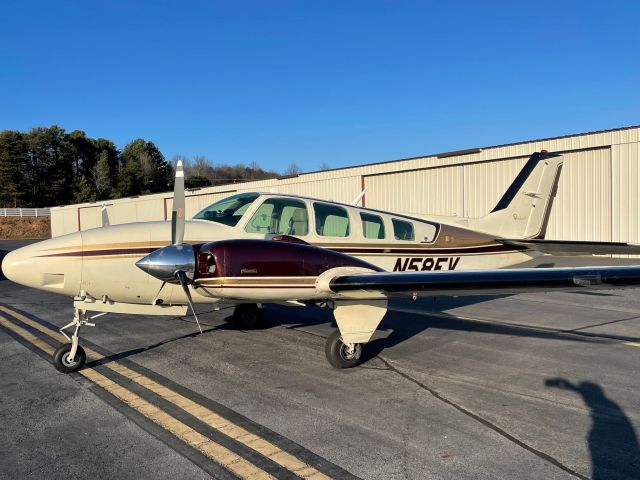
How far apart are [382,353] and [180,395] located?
116 inches

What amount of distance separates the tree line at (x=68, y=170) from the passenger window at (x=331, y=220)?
63060 millimetres

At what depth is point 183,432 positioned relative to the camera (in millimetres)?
4398

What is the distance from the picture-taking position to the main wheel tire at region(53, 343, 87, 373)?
632cm

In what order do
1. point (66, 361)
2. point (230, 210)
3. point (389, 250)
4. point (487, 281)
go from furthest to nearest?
point (389, 250)
point (230, 210)
point (66, 361)
point (487, 281)

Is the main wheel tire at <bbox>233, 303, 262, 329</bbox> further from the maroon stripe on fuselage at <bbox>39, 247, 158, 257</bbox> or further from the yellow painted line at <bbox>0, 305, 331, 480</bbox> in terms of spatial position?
the maroon stripe on fuselage at <bbox>39, 247, 158, 257</bbox>

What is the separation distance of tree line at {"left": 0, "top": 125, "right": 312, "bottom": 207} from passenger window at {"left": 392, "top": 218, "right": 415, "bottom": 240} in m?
62.7

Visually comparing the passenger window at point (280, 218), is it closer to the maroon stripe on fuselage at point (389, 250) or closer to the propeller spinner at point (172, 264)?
the maroon stripe on fuselage at point (389, 250)

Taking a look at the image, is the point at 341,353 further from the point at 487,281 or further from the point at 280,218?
the point at 280,218

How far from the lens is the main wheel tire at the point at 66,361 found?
20.7 ft

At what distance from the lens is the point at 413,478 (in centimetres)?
357

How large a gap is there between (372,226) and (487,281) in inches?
130

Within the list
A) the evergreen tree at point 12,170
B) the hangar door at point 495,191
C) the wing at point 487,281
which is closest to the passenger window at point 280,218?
the wing at point 487,281

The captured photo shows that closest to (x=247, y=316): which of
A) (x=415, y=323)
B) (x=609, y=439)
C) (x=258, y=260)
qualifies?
(x=415, y=323)

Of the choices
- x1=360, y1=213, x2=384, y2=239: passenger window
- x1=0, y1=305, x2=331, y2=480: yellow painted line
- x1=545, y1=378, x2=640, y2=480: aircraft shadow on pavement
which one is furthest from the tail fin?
x1=0, y1=305, x2=331, y2=480: yellow painted line
